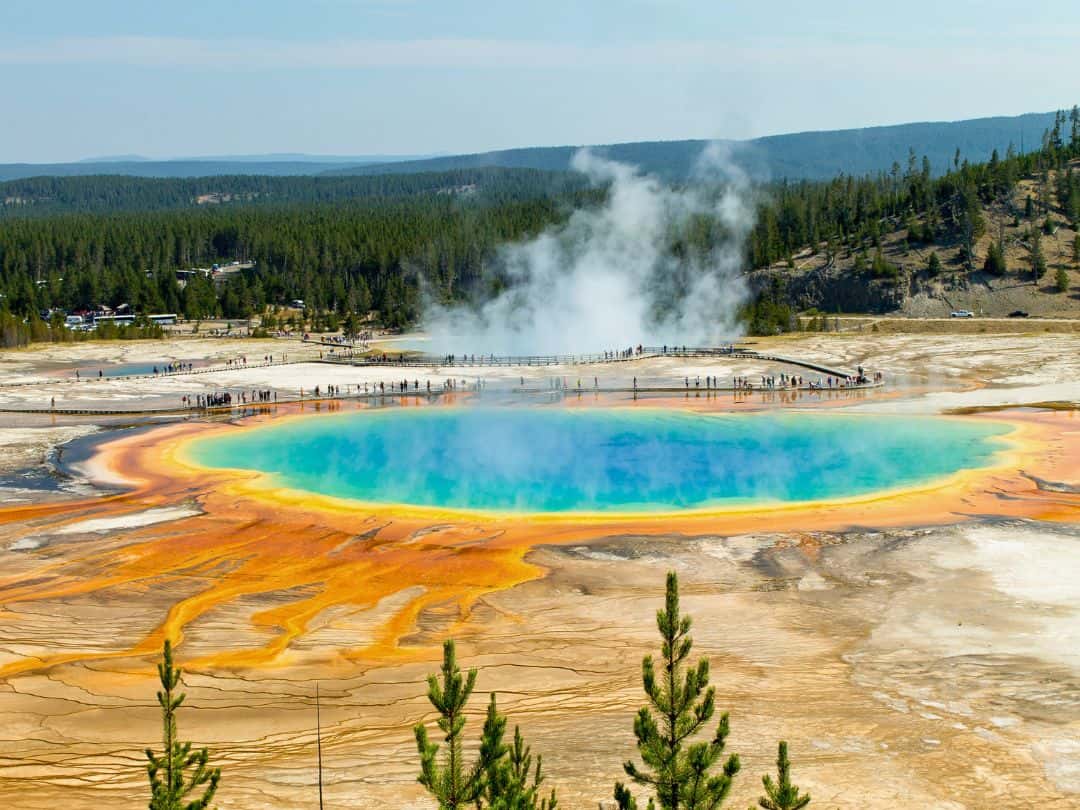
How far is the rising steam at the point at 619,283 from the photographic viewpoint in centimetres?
6788

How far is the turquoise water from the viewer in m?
28.6

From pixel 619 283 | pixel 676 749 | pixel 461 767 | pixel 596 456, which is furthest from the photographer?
pixel 619 283

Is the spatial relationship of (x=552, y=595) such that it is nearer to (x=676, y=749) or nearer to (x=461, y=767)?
(x=676, y=749)

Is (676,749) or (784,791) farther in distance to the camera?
(676,749)

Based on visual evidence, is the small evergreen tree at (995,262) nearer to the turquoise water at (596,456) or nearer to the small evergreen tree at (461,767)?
the turquoise water at (596,456)

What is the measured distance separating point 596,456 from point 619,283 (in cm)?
3926

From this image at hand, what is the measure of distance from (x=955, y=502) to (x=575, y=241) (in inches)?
2262

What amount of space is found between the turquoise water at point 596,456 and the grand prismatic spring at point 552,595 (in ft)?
0.61

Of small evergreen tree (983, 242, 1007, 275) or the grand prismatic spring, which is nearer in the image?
the grand prismatic spring

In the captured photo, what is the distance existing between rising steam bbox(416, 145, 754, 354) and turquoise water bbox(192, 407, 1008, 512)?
23721 millimetres

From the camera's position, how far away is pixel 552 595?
20.0 meters

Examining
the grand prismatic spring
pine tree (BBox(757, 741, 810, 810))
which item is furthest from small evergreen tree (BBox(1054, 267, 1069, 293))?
pine tree (BBox(757, 741, 810, 810))

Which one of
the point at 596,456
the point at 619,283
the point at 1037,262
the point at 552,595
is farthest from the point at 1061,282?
the point at 552,595

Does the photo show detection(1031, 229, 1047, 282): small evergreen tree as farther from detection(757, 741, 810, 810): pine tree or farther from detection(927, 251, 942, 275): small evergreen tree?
detection(757, 741, 810, 810): pine tree
